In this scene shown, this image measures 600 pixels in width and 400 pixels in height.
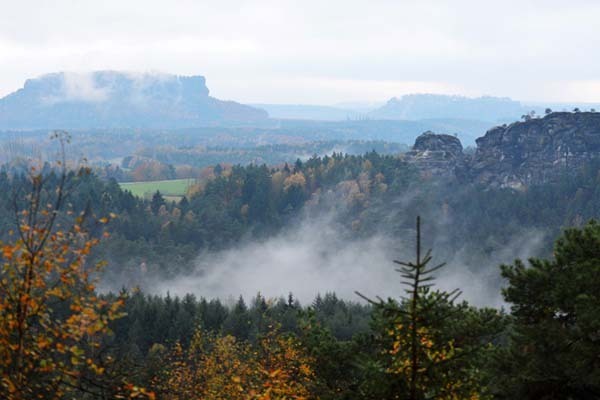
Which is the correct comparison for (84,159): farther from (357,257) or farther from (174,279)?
(357,257)

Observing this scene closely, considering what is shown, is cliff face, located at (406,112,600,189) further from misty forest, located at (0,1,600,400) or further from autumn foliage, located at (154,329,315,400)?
autumn foliage, located at (154,329,315,400)

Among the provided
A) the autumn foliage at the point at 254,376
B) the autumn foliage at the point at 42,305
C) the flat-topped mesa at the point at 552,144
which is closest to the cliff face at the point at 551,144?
the flat-topped mesa at the point at 552,144

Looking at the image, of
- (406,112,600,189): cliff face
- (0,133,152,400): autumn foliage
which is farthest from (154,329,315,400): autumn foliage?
(406,112,600,189): cliff face

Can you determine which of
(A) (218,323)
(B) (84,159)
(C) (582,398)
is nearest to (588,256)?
(C) (582,398)

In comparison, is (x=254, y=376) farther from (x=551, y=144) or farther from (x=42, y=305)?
(x=551, y=144)

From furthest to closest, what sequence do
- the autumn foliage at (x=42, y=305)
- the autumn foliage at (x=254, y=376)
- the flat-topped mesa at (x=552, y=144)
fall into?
the flat-topped mesa at (x=552, y=144) → the autumn foliage at (x=254, y=376) → the autumn foliage at (x=42, y=305)

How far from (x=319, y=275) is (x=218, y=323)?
100619mm

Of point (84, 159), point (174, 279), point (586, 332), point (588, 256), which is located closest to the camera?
point (84, 159)

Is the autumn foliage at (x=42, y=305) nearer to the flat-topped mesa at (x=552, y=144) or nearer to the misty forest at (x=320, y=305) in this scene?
the misty forest at (x=320, y=305)

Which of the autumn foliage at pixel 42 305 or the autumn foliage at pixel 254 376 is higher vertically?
the autumn foliage at pixel 42 305

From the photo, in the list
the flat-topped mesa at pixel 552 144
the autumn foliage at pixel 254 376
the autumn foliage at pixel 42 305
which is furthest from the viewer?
the flat-topped mesa at pixel 552 144

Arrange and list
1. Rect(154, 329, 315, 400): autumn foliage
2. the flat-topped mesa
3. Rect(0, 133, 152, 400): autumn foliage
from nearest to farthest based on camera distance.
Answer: Rect(0, 133, 152, 400): autumn foliage → Rect(154, 329, 315, 400): autumn foliage → the flat-topped mesa

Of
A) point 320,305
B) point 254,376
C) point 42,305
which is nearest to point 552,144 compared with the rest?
point 320,305

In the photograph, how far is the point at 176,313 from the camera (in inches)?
3829
